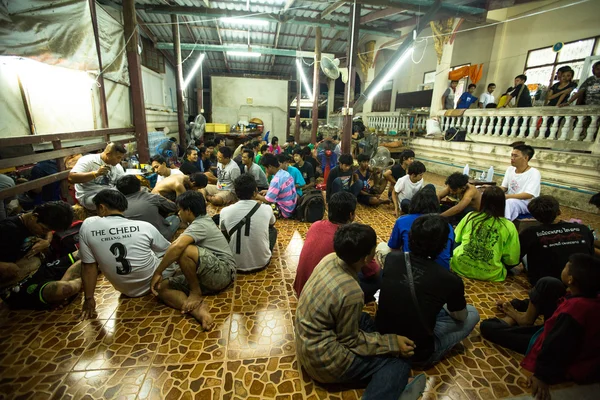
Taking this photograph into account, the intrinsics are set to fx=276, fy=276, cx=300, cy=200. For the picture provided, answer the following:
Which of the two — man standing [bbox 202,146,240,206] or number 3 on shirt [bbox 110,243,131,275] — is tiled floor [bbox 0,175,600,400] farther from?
man standing [bbox 202,146,240,206]

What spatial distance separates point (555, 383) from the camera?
6.19ft

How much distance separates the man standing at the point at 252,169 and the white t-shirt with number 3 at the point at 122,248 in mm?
2732

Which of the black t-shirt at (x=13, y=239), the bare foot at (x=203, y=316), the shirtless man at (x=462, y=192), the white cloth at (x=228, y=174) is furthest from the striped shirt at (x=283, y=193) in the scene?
the black t-shirt at (x=13, y=239)

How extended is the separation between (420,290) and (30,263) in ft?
11.4

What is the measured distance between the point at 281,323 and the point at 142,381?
1.09 meters

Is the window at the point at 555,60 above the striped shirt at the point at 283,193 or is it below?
above

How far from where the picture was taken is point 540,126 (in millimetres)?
6379

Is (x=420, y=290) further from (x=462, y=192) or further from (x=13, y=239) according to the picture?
(x=13, y=239)

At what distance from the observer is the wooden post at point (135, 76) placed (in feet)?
20.1

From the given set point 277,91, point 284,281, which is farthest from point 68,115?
point 277,91

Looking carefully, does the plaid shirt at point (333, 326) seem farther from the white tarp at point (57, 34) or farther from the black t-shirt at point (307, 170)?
the white tarp at point (57, 34)

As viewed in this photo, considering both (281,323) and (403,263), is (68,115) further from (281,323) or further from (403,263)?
(403,263)

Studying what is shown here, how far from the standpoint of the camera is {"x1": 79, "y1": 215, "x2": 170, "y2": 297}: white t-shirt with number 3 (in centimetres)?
229

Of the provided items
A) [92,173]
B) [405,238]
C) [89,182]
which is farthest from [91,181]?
[405,238]
